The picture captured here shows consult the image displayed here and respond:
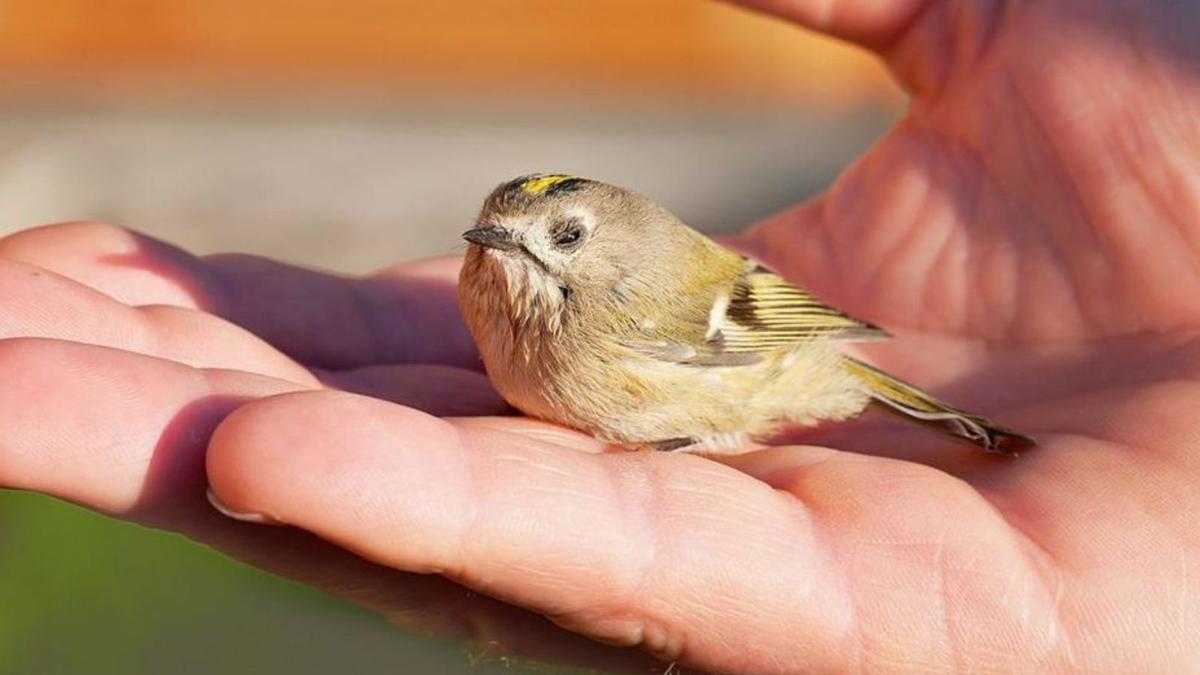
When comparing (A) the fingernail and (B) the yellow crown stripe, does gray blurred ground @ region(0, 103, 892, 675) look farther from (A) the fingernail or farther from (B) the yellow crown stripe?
(A) the fingernail

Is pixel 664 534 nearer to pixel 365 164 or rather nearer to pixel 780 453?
pixel 780 453

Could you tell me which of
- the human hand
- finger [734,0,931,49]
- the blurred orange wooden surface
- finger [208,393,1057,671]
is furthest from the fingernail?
the blurred orange wooden surface

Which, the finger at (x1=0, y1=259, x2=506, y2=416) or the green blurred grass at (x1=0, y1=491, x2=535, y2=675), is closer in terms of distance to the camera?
the finger at (x1=0, y1=259, x2=506, y2=416)

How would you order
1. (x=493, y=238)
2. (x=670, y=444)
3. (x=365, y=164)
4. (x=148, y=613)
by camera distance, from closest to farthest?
(x=493, y=238)
(x=670, y=444)
(x=148, y=613)
(x=365, y=164)

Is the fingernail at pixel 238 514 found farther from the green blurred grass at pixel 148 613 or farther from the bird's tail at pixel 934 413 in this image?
the bird's tail at pixel 934 413

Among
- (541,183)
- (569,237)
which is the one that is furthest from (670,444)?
(541,183)
